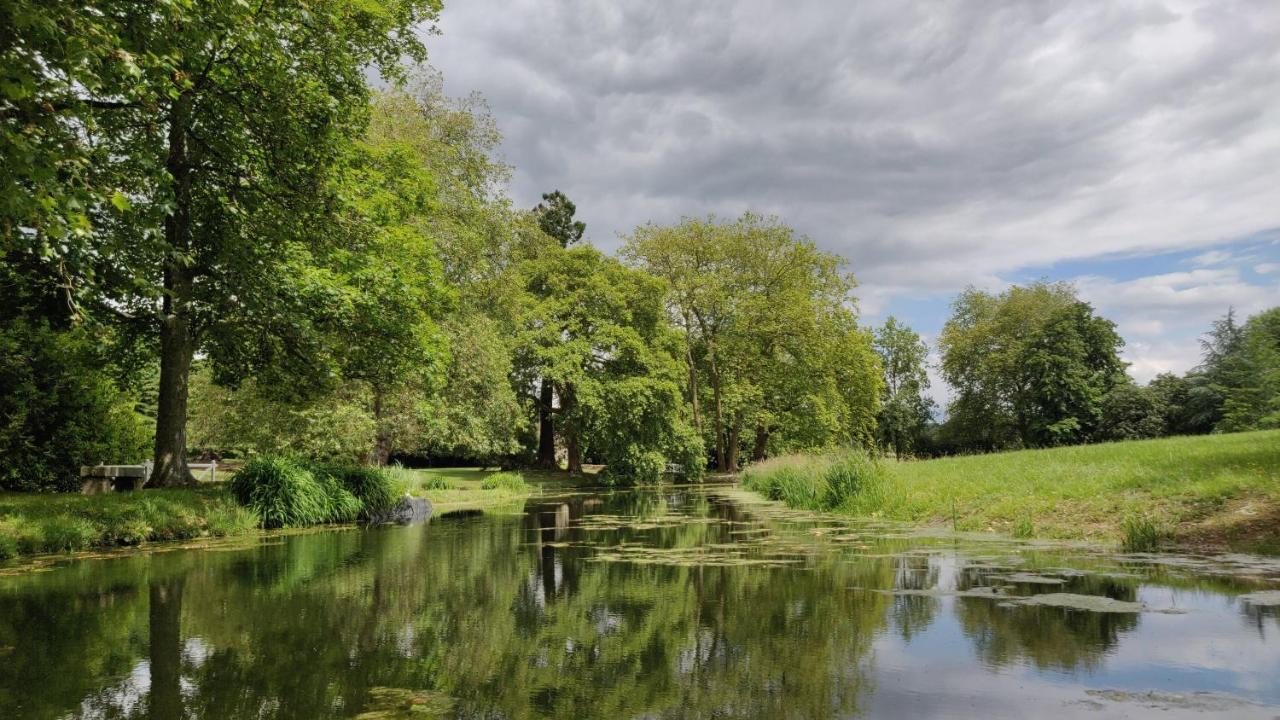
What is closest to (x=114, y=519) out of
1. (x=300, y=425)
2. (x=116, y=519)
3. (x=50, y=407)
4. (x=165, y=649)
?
(x=116, y=519)

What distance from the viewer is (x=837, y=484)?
14328 millimetres

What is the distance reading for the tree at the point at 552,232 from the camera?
37.3m

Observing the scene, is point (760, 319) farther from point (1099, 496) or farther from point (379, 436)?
point (1099, 496)

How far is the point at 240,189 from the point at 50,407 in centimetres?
510

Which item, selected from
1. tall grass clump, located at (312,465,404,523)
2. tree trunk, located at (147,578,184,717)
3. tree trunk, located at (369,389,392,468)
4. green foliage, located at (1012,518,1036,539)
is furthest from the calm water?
tree trunk, located at (369,389,392,468)

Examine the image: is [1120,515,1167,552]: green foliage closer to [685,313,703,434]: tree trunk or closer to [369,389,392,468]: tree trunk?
[369,389,392,468]: tree trunk

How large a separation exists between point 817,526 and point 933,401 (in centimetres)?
6099

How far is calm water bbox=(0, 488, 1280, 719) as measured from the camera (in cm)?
339

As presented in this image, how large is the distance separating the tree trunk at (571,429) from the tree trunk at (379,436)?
33.8 ft

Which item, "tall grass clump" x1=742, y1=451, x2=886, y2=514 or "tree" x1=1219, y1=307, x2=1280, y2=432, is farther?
"tree" x1=1219, y1=307, x2=1280, y2=432

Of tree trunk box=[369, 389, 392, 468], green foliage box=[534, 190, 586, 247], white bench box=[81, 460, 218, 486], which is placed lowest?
white bench box=[81, 460, 218, 486]

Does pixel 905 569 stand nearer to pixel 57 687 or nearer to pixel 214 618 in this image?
pixel 214 618

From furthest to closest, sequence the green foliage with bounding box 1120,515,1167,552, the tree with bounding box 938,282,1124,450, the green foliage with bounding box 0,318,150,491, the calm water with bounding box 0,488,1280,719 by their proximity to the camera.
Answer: the tree with bounding box 938,282,1124,450 → the green foliage with bounding box 0,318,150,491 → the green foliage with bounding box 1120,515,1167,552 → the calm water with bounding box 0,488,1280,719

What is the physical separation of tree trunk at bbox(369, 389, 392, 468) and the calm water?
1340 cm
